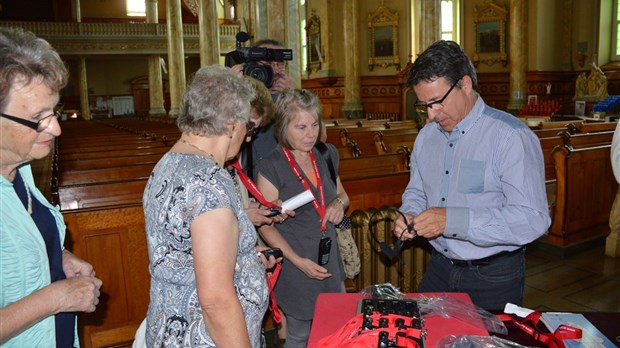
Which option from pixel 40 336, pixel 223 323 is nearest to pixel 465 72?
pixel 223 323

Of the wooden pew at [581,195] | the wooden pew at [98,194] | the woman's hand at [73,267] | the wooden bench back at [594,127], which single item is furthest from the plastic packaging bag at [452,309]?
the wooden bench back at [594,127]

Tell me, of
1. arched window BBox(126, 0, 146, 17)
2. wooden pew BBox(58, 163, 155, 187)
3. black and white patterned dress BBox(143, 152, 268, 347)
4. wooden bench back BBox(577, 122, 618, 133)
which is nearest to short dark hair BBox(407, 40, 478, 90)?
black and white patterned dress BBox(143, 152, 268, 347)

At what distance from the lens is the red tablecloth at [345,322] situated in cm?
138

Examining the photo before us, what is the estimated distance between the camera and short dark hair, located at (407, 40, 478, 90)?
187cm

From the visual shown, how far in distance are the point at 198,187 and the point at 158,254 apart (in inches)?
11.4

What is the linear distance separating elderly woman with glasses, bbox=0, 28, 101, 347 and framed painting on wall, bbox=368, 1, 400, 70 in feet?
51.6

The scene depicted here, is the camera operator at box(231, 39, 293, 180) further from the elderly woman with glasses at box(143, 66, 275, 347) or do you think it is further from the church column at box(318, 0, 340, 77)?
the church column at box(318, 0, 340, 77)

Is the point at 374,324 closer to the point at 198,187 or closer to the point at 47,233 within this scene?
the point at 198,187

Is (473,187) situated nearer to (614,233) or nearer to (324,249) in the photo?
(324,249)

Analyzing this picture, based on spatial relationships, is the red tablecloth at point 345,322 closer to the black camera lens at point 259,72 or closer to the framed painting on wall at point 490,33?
the black camera lens at point 259,72

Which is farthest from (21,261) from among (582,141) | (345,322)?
(582,141)

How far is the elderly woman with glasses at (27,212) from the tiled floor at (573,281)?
11.2 ft

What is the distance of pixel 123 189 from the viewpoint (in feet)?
12.4

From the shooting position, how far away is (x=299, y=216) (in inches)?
99.0
